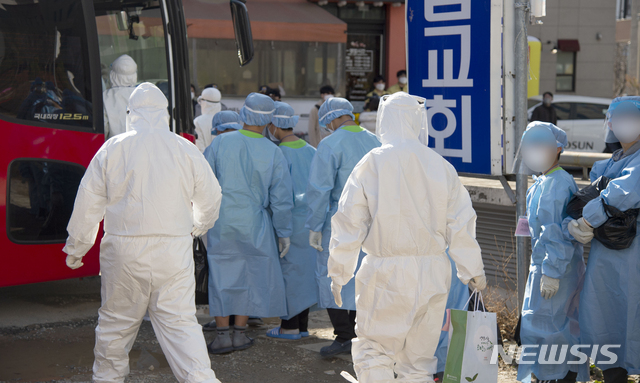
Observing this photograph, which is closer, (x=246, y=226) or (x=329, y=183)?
(x=329, y=183)

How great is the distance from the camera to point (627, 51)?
2894 cm

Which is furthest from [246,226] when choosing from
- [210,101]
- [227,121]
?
[210,101]

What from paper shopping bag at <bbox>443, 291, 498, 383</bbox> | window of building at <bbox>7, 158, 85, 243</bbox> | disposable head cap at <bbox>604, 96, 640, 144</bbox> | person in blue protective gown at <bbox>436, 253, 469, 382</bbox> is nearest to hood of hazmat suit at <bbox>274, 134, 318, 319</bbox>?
person in blue protective gown at <bbox>436, 253, 469, 382</bbox>

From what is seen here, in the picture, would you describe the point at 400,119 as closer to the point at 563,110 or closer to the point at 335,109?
the point at 335,109

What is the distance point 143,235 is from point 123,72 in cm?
259

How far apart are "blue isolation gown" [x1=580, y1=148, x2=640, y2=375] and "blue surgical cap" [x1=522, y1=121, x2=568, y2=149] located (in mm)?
322

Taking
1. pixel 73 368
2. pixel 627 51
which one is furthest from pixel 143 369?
pixel 627 51

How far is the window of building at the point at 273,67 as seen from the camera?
48.9 feet

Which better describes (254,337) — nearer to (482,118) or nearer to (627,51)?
(482,118)

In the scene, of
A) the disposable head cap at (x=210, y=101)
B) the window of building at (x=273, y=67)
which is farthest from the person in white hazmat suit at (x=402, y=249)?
the window of building at (x=273, y=67)

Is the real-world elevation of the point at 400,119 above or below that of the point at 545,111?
above

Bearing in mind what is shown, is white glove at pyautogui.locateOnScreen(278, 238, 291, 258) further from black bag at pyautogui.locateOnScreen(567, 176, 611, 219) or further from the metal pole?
black bag at pyautogui.locateOnScreen(567, 176, 611, 219)

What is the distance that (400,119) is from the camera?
370 centimetres

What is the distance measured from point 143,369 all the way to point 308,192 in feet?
5.38
